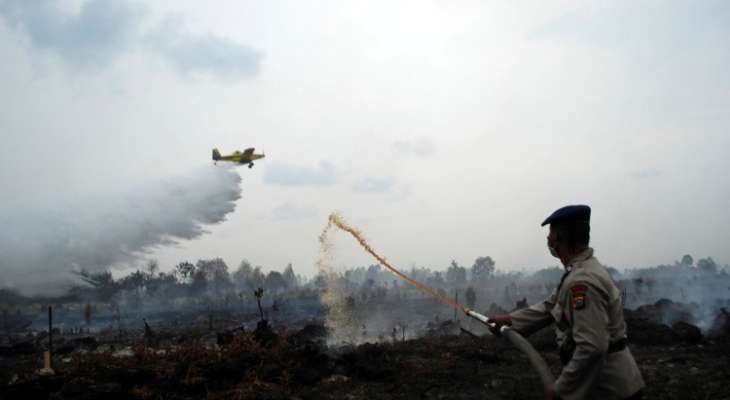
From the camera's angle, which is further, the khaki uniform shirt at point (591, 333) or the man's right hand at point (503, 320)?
the man's right hand at point (503, 320)

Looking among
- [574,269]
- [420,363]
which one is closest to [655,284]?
[420,363]

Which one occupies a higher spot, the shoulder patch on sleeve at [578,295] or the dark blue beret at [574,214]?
the dark blue beret at [574,214]

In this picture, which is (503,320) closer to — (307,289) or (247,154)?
(247,154)

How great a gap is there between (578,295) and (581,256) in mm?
475

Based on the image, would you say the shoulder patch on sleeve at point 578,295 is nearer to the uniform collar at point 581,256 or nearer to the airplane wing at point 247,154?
the uniform collar at point 581,256

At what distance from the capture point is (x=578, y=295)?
3.49 metres

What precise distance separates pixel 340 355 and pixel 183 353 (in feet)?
17.9

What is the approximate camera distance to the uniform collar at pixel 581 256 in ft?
12.5

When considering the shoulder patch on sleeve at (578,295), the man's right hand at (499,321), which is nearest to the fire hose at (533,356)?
the man's right hand at (499,321)

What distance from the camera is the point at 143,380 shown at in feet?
42.1

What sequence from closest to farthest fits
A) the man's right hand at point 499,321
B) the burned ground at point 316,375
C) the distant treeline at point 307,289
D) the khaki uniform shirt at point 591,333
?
the khaki uniform shirt at point 591,333 → the man's right hand at point 499,321 → the burned ground at point 316,375 → the distant treeline at point 307,289

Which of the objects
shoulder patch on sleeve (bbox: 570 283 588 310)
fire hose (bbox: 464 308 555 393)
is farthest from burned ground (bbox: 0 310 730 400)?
shoulder patch on sleeve (bbox: 570 283 588 310)

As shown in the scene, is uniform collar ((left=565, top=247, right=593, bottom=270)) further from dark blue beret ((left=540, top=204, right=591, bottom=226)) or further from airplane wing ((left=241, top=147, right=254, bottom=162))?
airplane wing ((left=241, top=147, right=254, bottom=162))

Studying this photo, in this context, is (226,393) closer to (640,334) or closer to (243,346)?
(243,346)
